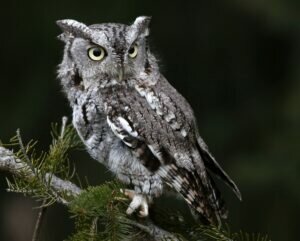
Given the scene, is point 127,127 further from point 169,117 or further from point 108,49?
point 108,49

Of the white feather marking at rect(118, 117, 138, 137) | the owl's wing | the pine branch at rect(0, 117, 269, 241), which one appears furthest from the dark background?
the pine branch at rect(0, 117, 269, 241)

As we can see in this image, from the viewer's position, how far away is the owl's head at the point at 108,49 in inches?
195

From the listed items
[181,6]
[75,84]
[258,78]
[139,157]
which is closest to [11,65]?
[181,6]

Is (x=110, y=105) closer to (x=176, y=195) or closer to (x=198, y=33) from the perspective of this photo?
(x=176, y=195)

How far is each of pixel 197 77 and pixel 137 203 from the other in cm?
401

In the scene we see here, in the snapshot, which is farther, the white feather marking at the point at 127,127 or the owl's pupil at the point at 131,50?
the owl's pupil at the point at 131,50

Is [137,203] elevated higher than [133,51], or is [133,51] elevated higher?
[133,51]

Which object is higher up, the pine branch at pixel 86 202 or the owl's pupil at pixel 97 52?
the owl's pupil at pixel 97 52

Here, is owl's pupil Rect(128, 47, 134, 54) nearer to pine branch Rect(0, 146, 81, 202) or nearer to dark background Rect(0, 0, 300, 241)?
pine branch Rect(0, 146, 81, 202)

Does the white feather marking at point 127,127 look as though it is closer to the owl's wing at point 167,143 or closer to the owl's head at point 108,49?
the owl's wing at point 167,143

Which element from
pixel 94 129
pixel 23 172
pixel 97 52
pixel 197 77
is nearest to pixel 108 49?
pixel 97 52

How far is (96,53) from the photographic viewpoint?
5078 millimetres

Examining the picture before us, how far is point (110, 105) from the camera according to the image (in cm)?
492

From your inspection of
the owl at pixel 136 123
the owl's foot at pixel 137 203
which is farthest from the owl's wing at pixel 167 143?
the owl's foot at pixel 137 203
